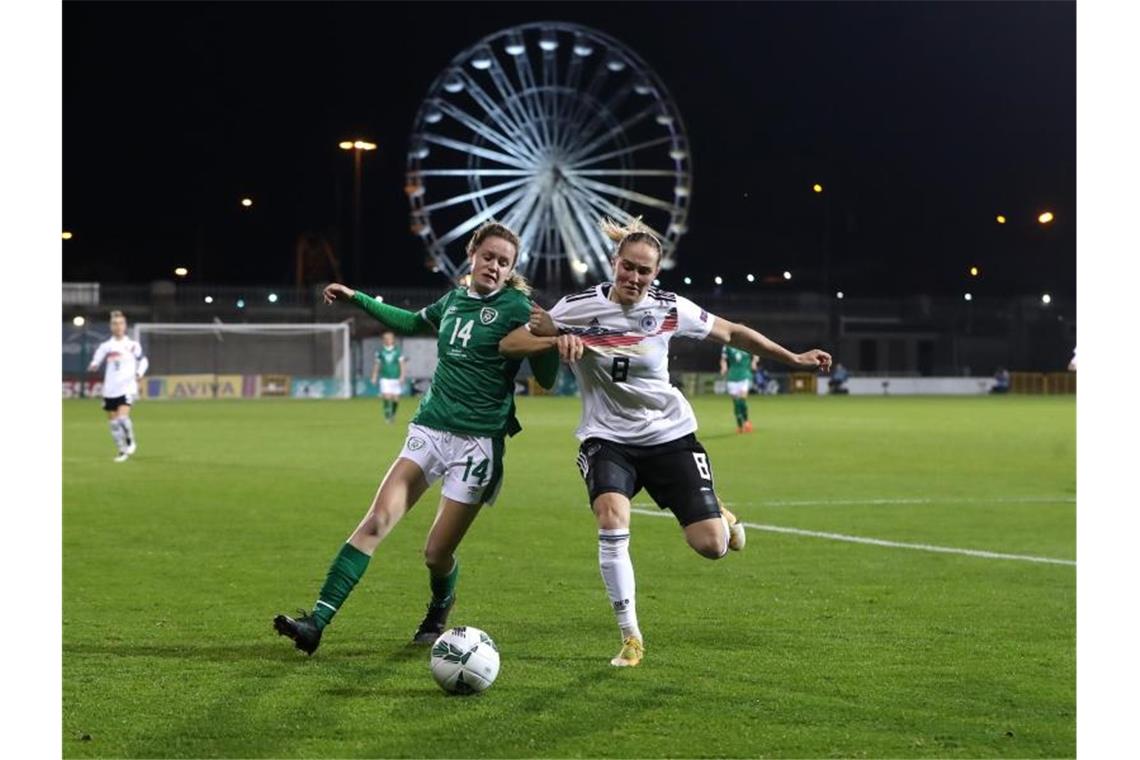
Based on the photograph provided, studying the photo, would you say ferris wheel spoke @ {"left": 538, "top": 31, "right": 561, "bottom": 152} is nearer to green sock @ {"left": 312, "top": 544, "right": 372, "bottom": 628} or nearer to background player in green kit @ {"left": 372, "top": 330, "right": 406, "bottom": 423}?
background player in green kit @ {"left": 372, "top": 330, "right": 406, "bottom": 423}

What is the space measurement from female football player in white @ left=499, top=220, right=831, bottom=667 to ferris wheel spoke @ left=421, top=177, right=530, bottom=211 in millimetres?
41227

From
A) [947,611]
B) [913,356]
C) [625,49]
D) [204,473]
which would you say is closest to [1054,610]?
[947,611]

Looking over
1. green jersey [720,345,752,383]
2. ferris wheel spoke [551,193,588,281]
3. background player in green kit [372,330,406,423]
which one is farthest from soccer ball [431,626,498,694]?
ferris wheel spoke [551,193,588,281]

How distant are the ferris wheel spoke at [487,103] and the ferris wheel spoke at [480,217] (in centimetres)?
213

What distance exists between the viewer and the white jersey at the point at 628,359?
8141mm

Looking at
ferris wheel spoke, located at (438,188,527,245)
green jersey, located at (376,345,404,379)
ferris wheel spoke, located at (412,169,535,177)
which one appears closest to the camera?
green jersey, located at (376,345,404,379)

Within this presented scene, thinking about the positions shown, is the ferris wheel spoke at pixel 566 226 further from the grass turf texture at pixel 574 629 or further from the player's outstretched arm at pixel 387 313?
the player's outstretched arm at pixel 387 313

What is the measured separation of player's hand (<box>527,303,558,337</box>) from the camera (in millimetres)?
7863

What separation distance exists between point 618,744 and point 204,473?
51.0 ft

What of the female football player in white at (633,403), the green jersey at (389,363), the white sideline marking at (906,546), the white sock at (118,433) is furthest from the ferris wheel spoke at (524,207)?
the female football player in white at (633,403)

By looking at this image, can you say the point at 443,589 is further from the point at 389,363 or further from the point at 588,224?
A: the point at 588,224

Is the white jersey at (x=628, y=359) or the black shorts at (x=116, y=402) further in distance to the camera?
the black shorts at (x=116, y=402)

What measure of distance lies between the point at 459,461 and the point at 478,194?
1642 inches
